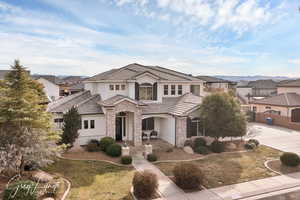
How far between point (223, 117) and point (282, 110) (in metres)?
18.6

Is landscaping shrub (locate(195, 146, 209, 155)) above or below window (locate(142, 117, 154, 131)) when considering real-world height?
below

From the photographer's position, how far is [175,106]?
2214 cm

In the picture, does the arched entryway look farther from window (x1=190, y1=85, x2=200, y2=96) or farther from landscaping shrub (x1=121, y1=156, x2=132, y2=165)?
landscaping shrub (x1=121, y1=156, x2=132, y2=165)

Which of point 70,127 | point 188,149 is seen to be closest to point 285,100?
point 188,149

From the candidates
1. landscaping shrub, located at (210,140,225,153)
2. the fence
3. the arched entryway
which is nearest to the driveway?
the fence

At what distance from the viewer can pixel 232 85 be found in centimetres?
5416

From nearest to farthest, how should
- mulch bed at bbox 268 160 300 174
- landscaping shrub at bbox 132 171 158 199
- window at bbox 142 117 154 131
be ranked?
landscaping shrub at bbox 132 171 158 199 → mulch bed at bbox 268 160 300 174 → window at bbox 142 117 154 131

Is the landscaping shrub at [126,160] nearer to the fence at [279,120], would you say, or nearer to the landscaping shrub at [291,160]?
the landscaping shrub at [291,160]

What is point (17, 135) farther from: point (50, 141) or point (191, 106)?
point (191, 106)

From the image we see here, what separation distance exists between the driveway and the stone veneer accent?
43.3 ft

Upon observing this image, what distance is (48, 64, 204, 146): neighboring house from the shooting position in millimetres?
20078

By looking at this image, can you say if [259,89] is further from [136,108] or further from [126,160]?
[126,160]

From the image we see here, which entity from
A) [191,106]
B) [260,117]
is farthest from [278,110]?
[191,106]

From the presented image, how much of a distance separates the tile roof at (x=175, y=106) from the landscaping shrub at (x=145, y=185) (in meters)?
9.69
